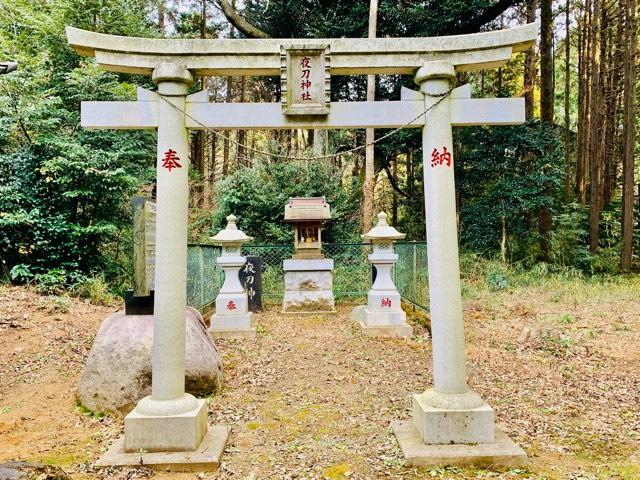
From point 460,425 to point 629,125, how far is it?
40.8 feet

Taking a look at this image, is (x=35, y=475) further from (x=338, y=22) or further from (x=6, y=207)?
(x=338, y=22)

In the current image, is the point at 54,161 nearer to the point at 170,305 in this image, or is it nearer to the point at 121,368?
the point at 121,368

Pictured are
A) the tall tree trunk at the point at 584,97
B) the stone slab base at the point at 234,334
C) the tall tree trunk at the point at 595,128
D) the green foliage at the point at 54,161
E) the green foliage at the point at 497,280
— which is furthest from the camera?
the tall tree trunk at the point at 584,97

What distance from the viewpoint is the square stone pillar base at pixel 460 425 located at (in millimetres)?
3604

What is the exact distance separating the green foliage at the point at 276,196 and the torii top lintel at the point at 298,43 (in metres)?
9.69

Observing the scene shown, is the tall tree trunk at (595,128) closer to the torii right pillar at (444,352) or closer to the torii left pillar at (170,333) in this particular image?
the torii right pillar at (444,352)

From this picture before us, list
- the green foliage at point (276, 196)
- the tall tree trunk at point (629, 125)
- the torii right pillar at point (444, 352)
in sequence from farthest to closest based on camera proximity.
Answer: the green foliage at point (276, 196), the tall tree trunk at point (629, 125), the torii right pillar at point (444, 352)

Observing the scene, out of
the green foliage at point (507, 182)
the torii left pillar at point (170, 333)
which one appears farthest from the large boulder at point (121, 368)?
the green foliage at point (507, 182)

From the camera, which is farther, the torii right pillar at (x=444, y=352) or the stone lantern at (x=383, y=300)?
the stone lantern at (x=383, y=300)

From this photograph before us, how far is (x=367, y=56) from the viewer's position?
13.0 ft

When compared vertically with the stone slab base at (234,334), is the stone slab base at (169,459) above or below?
below

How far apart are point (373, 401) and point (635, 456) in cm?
249

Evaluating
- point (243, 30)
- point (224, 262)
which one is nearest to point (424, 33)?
point (243, 30)

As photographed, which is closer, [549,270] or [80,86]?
[80,86]
